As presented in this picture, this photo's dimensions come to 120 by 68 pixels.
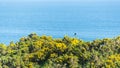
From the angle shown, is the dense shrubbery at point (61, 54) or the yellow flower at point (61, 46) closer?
the dense shrubbery at point (61, 54)

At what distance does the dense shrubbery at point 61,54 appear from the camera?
34406 millimetres

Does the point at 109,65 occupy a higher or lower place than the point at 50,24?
lower

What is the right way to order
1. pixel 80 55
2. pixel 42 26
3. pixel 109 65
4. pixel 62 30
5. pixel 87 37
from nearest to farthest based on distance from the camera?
pixel 109 65 < pixel 80 55 < pixel 87 37 < pixel 62 30 < pixel 42 26

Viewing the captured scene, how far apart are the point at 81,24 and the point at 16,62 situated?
264 feet

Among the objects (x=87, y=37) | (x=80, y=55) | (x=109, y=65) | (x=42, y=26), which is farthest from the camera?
(x=42, y=26)

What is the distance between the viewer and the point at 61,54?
36.7m

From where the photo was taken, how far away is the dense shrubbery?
34406 mm

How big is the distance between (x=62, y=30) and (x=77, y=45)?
2553 inches

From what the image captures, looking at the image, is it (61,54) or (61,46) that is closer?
(61,54)

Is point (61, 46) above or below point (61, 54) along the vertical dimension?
above

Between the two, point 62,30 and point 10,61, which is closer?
point 10,61

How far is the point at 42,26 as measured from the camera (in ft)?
356

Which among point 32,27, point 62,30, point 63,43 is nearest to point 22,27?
point 32,27

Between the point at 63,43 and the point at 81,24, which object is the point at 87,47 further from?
the point at 81,24
